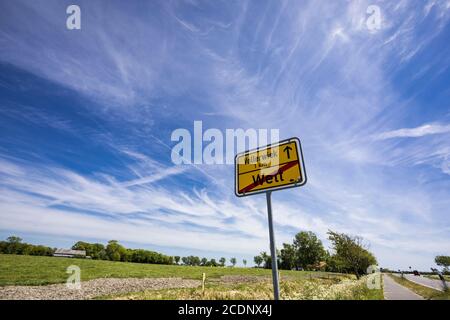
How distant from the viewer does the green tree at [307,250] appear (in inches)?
3873

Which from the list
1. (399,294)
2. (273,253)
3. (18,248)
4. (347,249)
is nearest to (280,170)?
(273,253)

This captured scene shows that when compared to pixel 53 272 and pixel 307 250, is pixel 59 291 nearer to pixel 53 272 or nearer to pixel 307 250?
pixel 53 272

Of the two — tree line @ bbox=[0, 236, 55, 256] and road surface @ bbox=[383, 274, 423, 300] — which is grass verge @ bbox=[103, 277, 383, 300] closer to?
road surface @ bbox=[383, 274, 423, 300]

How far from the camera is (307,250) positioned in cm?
10050

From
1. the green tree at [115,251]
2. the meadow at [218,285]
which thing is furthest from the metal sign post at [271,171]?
the green tree at [115,251]

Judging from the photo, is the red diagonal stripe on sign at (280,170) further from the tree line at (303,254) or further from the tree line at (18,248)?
the tree line at (18,248)

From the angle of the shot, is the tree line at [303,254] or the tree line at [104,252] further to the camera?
the tree line at [104,252]

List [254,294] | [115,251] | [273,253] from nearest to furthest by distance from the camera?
[273,253] → [254,294] → [115,251]

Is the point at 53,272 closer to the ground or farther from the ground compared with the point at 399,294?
farther from the ground

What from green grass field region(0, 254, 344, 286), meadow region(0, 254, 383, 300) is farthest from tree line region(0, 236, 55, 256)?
meadow region(0, 254, 383, 300)
